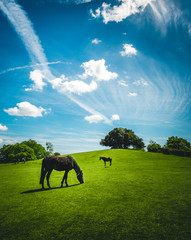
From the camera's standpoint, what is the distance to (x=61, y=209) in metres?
6.30

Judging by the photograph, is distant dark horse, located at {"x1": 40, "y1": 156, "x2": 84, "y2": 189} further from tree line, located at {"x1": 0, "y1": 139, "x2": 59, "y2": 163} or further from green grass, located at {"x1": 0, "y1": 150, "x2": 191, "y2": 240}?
tree line, located at {"x1": 0, "y1": 139, "x2": 59, "y2": 163}

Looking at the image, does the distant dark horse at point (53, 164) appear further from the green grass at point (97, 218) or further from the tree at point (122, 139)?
the tree at point (122, 139)

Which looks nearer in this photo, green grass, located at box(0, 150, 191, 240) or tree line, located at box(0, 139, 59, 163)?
green grass, located at box(0, 150, 191, 240)

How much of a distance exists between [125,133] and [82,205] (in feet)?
250

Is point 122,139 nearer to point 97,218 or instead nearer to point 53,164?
point 53,164

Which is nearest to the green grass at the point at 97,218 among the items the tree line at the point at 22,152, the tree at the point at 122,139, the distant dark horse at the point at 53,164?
the distant dark horse at the point at 53,164

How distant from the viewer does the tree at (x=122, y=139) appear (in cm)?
7844

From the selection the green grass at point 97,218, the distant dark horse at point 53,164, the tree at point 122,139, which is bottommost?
the green grass at point 97,218

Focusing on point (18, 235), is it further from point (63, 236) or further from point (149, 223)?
point (149, 223)

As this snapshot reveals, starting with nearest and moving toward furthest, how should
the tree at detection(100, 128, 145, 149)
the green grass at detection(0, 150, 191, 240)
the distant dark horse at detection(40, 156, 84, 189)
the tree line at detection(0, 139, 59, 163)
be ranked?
the green grass at detection(0, 150, 191, 240)
the distant dark horse at detection(40, 156, 84, 189)
the tree line at detection(0, 139, 59, 163)
the tree at detection(100, 128, 145, 149)

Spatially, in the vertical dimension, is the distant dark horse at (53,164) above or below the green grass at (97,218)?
above

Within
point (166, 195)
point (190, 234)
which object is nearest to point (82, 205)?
point (190, 234)

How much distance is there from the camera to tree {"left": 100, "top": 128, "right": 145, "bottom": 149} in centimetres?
7844

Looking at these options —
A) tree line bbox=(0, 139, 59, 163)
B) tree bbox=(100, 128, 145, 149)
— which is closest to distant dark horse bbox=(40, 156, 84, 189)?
tree line bbox=(0, 139, 59, 163)
